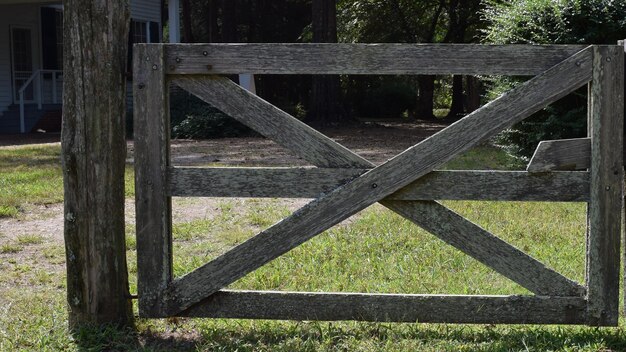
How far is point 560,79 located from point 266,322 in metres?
2.19

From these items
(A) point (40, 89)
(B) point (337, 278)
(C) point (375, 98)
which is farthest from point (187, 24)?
(B) point (337, 278)

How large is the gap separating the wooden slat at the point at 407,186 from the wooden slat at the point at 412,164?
0.07 metres

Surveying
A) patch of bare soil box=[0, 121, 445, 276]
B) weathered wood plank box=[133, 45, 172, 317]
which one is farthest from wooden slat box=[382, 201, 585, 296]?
patch of bare soil box=[0, 121, 445, 276]

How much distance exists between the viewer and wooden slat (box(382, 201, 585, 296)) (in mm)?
4469

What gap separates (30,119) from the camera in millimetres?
24797

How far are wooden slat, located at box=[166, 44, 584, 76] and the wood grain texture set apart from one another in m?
1.23

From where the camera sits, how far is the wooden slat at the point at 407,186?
442cm

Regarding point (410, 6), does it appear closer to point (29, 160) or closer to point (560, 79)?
point (29, 160)

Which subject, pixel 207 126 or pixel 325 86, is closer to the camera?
pixel 207 126

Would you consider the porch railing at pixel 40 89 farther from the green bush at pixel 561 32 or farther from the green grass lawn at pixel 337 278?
the green bush at pixel 561 32

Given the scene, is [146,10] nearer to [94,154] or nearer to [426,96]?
[426,96]

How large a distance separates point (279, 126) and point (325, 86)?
2017 centimetres

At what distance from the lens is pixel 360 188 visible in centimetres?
446

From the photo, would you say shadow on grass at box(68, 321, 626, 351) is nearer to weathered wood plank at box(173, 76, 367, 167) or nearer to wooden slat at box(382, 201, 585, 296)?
wooden slat at box(382, 201, 585, 296)
